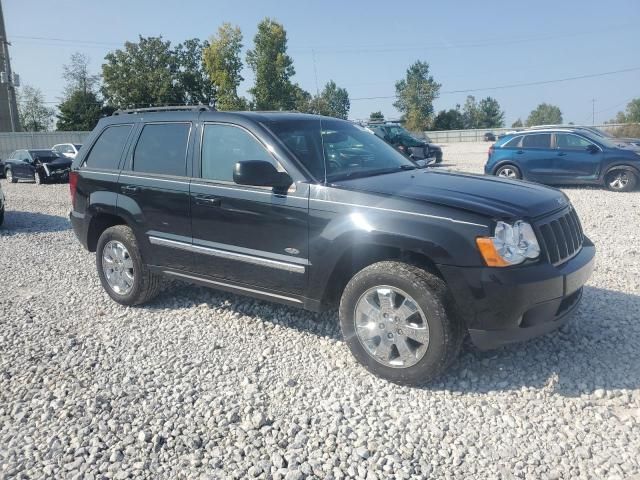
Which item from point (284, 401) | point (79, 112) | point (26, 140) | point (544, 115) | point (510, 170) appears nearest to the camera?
point (284, 401)

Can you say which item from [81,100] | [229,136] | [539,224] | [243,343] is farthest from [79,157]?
[81,100]

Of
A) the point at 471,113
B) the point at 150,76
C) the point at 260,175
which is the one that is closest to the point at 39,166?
the point at 260,175

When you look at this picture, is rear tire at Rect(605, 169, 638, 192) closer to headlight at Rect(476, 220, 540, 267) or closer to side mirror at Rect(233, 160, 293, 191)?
headlight at Rect(476, 220, 540, 267)

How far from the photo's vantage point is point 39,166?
2041 centimetres

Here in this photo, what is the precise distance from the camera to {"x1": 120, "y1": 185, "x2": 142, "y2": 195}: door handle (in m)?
4.95

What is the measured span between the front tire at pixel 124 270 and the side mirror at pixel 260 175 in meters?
1.86

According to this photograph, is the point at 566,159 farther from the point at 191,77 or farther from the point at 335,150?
the point at 191,77

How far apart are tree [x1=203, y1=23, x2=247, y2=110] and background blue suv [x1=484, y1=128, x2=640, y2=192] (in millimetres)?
35835

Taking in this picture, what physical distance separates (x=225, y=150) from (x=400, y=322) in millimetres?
2115

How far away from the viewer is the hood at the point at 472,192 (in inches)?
134

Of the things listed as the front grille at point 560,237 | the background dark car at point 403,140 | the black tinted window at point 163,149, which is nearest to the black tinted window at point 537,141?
the background dark car at point 403,140

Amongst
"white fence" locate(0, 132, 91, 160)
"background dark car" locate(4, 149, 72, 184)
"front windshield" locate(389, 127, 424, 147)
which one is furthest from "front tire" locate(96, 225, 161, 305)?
"white fence" locate(0, 132, 91, 160)

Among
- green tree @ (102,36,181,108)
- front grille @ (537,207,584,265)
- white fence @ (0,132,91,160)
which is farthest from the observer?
green tree @ (102,36,181,108)

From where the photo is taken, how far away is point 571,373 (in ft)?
12.1
